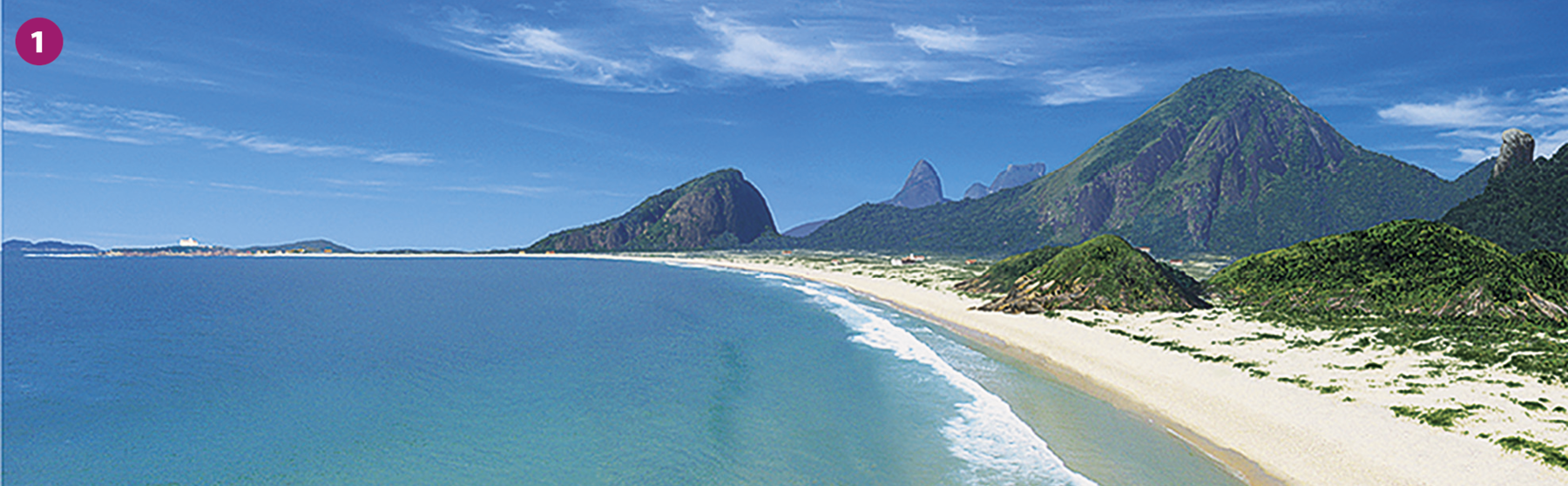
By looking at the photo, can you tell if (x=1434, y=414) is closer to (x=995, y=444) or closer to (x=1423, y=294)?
(x=995, y=444)

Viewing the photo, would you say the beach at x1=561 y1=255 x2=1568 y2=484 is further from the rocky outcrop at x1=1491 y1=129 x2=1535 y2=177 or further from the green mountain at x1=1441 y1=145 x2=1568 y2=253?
the rocky outcrop at x1=1491 y1=129 x2=1535 y2=177

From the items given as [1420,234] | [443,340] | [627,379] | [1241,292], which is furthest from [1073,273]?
[443,340]

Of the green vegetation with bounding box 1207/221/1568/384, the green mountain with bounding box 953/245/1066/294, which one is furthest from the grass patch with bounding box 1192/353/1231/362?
the green mountain with bounding box 953/245/1066/294

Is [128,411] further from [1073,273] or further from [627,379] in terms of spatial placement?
[1073,273]

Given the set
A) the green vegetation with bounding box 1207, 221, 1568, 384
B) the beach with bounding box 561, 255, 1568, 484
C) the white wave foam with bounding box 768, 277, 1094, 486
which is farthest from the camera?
the green vegetation with bounding box 1207, 221, 1568, 384

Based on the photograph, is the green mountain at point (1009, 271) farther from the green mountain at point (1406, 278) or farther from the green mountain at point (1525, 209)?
the green mountain at point (1525, 209)

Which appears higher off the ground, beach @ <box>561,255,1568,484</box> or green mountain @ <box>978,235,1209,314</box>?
green mountain @ <box>978,235,1209,314</box>

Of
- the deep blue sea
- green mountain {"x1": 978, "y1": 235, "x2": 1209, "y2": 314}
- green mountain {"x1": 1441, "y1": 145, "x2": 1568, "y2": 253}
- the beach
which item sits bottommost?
the deep blue sea
